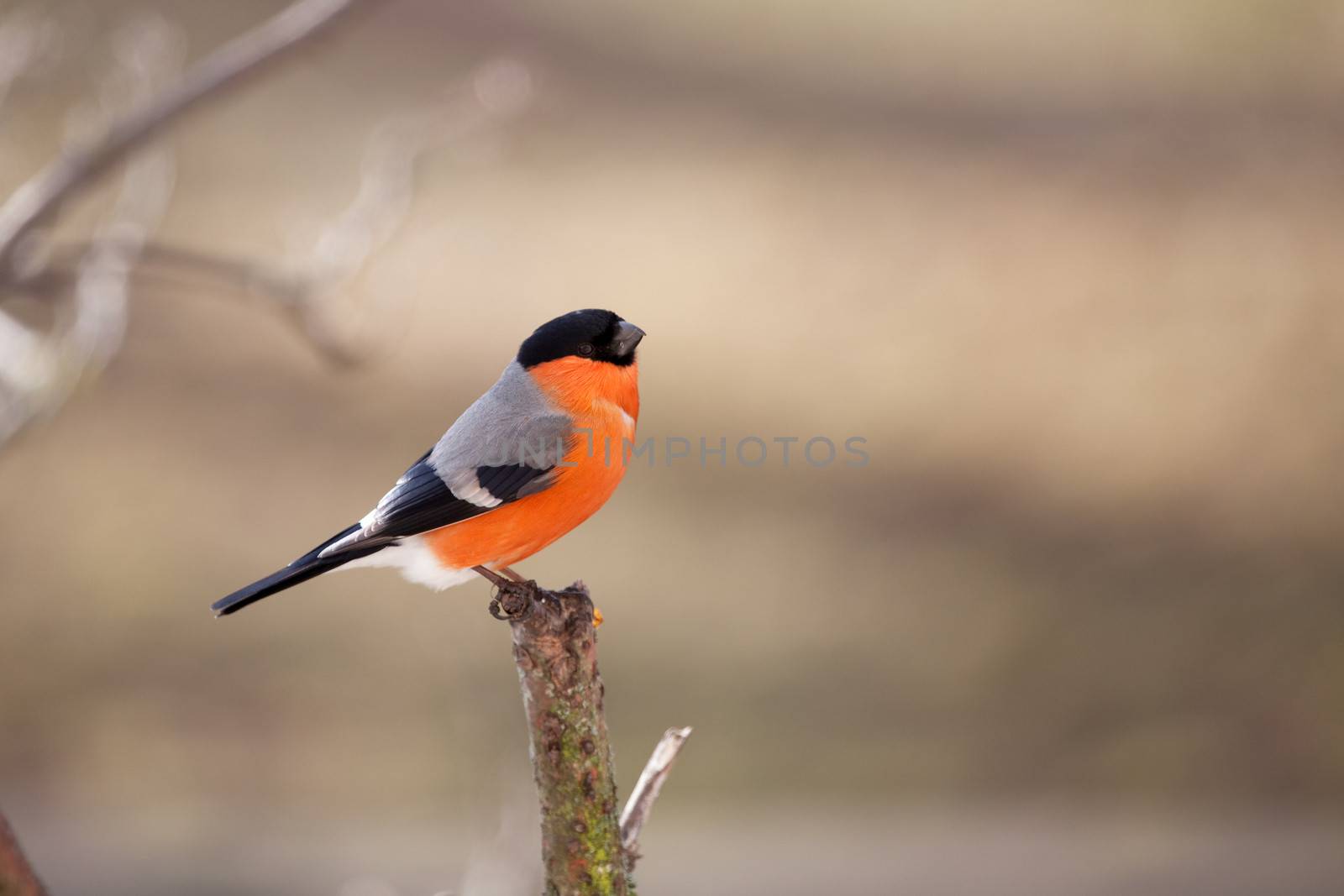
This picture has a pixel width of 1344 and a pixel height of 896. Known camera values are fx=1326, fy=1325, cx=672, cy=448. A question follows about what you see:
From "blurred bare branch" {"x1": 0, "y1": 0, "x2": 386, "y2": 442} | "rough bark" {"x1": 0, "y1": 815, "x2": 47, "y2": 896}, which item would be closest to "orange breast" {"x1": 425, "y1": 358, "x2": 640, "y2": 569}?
"rough bark" {"x1": 0, "y1": 815, "x2": 47, "y2": 896}

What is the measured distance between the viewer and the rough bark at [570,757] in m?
3.07

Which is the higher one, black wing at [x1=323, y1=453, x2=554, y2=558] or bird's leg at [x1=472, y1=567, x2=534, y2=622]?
black wing at [x1=323, y1=453, x2=554, y2=558]

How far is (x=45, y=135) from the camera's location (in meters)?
9.91

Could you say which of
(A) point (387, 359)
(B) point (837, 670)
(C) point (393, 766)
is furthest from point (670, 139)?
(C) point (393, 766)

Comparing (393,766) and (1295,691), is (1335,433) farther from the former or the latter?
(393,766)

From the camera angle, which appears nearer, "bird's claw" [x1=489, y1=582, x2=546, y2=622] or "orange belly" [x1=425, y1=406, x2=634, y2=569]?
"bird's claw" [x1=489, y1=582, x2=546, y2=622]

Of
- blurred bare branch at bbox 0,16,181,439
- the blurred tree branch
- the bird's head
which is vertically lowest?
the blurred tree branch

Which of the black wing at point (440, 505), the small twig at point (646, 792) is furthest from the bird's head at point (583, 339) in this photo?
the small twig at point (646, 792)

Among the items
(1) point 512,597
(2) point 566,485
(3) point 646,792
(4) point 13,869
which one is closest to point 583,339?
(2) point 566,485

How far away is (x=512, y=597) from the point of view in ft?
10.8

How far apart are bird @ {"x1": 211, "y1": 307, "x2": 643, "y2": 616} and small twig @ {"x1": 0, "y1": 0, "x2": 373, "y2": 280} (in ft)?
5.67

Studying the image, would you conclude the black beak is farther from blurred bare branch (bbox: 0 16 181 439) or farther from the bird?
blurred bare branch (bbox: 0 16 181 439)

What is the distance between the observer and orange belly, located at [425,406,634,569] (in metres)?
3.28

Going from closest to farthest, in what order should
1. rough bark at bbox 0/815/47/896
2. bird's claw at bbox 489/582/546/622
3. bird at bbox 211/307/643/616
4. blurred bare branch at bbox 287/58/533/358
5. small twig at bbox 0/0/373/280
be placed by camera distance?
rough bark at bbox 0/815/47/896, bird's claw at bbox 489/582/546/622, bird at bbox 211/307/643/616, small twig at bbox 0/0/373/280, blurred bare branch at bbox 287/58/533/358
